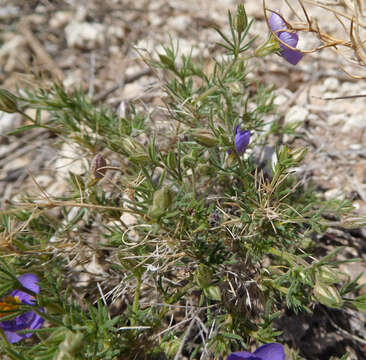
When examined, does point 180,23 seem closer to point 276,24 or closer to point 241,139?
point 276,24

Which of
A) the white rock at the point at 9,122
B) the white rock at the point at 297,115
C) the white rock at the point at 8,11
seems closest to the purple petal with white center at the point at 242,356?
the white rock at the point at 297,115

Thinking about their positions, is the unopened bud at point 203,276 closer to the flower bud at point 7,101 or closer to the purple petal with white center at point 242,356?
the purple petal with white center at point 242,356

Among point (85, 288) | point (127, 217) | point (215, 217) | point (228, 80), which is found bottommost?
point (85, 288)

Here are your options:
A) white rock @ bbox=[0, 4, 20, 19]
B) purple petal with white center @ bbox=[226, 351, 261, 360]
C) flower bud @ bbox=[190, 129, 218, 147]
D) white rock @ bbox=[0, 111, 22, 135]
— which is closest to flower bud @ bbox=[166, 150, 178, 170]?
flower bud @ bbox=[190, 129, 218, 147]

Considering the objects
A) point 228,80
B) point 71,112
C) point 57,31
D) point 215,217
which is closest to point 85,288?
point 215,217

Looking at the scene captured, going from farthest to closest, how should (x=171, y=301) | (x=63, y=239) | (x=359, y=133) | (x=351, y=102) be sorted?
1. (x=351, y=102)
2. (x=359, y=133)
3. (x=63, y=239)
4. (x=171, y=301)

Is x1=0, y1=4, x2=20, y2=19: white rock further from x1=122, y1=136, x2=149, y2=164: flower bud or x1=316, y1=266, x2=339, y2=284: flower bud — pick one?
x1=316, y1=266, x2=339, y2=284: flower bud

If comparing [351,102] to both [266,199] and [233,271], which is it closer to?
[266,199]
